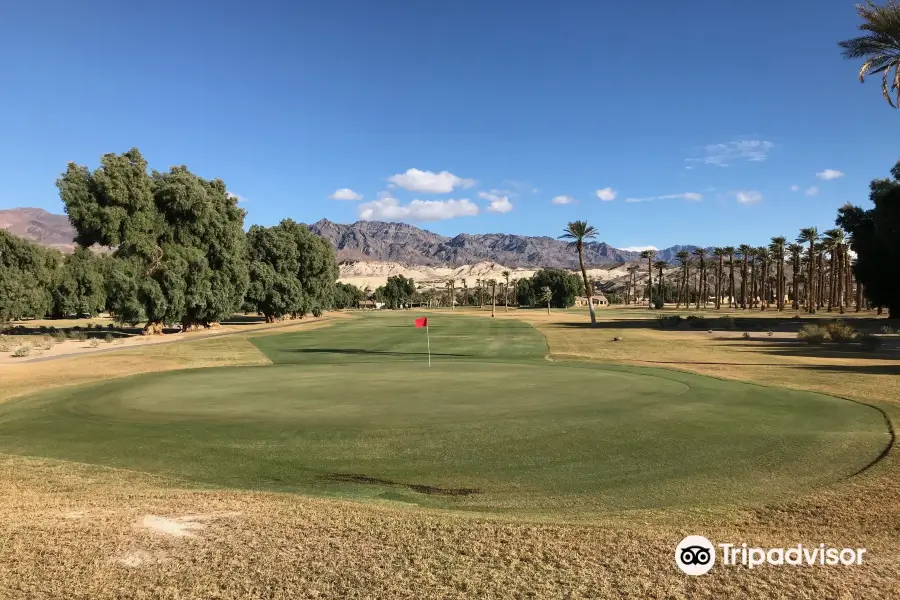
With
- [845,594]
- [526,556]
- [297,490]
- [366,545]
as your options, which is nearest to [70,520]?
[297,490]

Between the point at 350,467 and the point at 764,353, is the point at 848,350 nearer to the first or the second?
the point at 764,353

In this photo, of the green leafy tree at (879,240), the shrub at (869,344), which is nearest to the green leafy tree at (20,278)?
the shrub at (869,344)

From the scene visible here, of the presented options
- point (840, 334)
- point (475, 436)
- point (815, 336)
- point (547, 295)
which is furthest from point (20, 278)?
point (547, 295)

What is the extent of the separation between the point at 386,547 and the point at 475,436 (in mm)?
7225

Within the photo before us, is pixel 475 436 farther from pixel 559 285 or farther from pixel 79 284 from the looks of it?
pixel 559 285

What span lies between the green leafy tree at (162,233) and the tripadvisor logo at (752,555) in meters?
53.6

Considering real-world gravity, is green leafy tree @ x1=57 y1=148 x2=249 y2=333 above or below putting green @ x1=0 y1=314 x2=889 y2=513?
above

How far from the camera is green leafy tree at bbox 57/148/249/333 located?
165ft

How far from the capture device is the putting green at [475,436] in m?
9.91

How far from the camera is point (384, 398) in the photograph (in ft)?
62.6

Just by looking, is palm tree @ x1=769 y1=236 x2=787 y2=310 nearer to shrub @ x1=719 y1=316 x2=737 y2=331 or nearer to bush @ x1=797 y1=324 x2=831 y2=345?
shrub @ x1=719 y1=316 x2=737 y2=331

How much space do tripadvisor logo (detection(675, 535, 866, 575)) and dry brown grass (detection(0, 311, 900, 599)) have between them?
14cm

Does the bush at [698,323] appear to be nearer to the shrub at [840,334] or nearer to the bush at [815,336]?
the bush at [815,336]

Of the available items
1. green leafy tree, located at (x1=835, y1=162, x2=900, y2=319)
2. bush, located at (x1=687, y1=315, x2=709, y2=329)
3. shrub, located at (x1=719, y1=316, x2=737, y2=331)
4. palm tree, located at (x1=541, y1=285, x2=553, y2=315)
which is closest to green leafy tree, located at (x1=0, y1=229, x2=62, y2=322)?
bush, located at (x1=687, y1=315, x2=709, y2=329)
